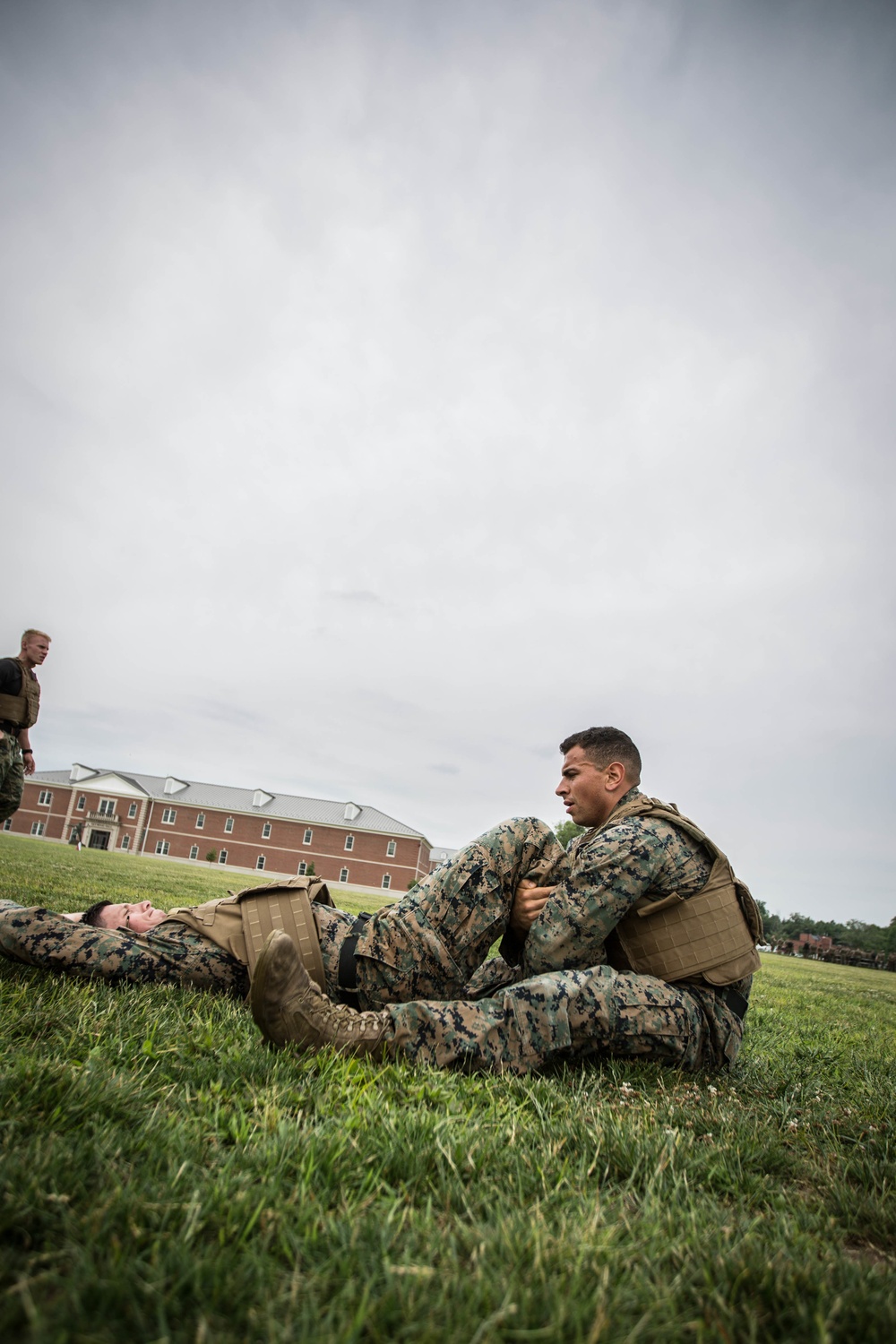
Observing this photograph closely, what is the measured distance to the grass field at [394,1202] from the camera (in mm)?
1184

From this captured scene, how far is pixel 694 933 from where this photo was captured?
3.54 m

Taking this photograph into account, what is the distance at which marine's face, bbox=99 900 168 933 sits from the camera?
3.88 m

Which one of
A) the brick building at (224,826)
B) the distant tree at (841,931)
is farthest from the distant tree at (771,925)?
the brick building at (224,826)

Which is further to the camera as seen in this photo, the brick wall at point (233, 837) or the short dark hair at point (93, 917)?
the brick wall at point (233, 837)

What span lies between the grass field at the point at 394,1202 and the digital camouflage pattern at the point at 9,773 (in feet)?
21.4

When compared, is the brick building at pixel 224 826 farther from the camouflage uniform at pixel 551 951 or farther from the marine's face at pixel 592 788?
the camouflage uniform at pixel 551 951

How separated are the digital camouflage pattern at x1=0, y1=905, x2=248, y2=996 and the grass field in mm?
458

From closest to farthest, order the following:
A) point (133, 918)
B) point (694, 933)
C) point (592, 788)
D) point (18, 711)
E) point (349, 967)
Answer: point (349, 967), point (694, 933), point (133, 918), point (592, 788), point (18, 711)

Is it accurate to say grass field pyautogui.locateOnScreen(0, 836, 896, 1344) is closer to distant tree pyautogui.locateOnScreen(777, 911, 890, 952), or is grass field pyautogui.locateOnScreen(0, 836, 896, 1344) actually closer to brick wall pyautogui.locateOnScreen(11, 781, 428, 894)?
brick wall pyautogui.locateOnScreen(11, 781, 428, 894)

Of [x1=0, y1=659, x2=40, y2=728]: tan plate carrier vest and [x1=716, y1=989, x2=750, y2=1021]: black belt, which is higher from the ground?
[x1=0, y1=659, x2=40, y2=728]: tan plate carrier vest

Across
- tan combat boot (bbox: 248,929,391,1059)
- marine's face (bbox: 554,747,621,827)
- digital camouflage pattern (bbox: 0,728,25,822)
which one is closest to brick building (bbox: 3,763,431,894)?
digital camouflage pattern (bbox: 0,728,25,822)

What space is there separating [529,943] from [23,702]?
7645 millimetres

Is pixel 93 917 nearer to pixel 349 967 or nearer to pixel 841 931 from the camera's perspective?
pixel 349 967

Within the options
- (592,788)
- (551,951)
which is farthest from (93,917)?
(592,788)
